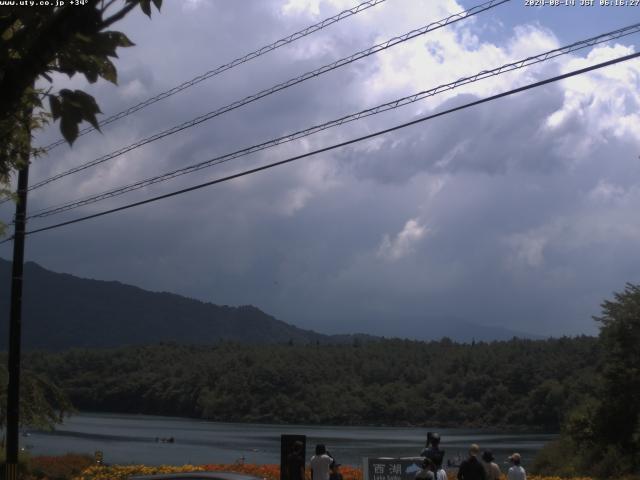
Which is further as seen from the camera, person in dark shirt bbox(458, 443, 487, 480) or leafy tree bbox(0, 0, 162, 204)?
person in dark shirt bbox(458, 443, 487, 480)

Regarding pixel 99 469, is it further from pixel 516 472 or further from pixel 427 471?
pixel 427 471

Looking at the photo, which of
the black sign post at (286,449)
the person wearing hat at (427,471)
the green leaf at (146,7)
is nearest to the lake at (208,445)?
the black sign post at (286,449)

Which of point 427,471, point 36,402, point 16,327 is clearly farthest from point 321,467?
point 36,402

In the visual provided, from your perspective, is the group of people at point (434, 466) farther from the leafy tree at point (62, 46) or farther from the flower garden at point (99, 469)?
the leafy tree at point (62, 46)

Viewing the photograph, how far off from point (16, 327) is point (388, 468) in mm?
9390

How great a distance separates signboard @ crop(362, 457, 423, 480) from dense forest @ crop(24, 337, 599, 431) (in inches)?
2516

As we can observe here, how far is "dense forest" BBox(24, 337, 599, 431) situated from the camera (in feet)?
282

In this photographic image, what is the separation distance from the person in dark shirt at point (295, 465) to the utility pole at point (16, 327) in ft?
20.6

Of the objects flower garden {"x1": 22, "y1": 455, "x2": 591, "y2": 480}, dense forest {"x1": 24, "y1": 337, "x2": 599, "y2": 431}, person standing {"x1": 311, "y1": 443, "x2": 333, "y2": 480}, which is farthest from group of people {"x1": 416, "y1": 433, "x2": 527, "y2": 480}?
dense forest {"x1": 24, "y1": 337, "x2": 599, "y2": 431}

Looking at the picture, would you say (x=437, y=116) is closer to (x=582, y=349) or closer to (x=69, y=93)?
(x=69, y=93)

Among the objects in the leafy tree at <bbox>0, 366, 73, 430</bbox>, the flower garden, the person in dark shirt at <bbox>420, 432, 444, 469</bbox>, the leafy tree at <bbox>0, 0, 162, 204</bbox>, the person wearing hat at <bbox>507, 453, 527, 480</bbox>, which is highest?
the leafy tree at <bbox>0, 0, 162, 204</bbox>

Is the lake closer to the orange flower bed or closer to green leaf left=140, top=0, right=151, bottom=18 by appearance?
the orange flower bed

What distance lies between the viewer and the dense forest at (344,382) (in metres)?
85.9

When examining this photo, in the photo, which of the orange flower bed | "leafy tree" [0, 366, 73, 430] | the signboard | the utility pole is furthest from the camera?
"leafy tree" [0, 366, 73, 430]
